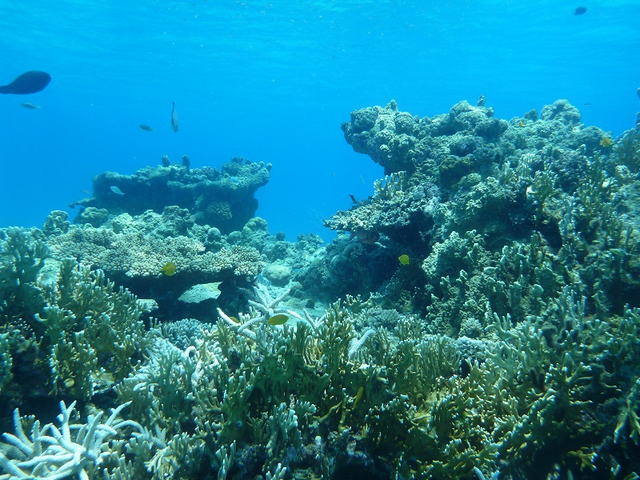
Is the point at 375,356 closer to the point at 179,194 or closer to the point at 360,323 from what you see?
the point at 360,323

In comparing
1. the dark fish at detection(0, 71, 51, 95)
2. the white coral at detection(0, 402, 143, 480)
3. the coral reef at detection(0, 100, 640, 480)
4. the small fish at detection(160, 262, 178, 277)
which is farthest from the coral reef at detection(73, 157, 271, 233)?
the white coral at detection(0, 402, 143, 480)

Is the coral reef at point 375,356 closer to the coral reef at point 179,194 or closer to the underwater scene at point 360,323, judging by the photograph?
the underwater scene at point 360,323

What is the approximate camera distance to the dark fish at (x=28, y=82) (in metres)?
10.0

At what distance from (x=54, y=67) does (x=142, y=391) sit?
57.8 metres

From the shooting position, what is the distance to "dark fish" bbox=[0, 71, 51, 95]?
1000cm

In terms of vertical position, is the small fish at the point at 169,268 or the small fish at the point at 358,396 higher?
the small fish at the point at 169,268

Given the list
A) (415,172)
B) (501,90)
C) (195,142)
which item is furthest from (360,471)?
(195,142)

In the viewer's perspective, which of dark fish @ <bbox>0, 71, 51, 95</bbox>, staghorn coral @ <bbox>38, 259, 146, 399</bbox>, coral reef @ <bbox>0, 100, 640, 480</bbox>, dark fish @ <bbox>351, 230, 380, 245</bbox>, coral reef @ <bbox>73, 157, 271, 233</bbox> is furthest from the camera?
coral reef @ <bbox>73, 157, 271, 233</bbox>

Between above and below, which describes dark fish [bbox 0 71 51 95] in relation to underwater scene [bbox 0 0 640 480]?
above

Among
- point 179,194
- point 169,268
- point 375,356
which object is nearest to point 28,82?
point 169,268

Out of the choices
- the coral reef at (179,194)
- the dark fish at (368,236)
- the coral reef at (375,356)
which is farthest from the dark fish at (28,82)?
the dark fish at (368,236)

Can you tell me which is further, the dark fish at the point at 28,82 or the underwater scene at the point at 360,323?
the dark fish at the point at 28,82

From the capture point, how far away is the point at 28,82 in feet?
33.2

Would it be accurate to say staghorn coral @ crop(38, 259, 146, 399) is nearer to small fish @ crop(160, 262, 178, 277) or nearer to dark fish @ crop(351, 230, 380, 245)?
small fish @ crop(160, 262, 178, 277)
